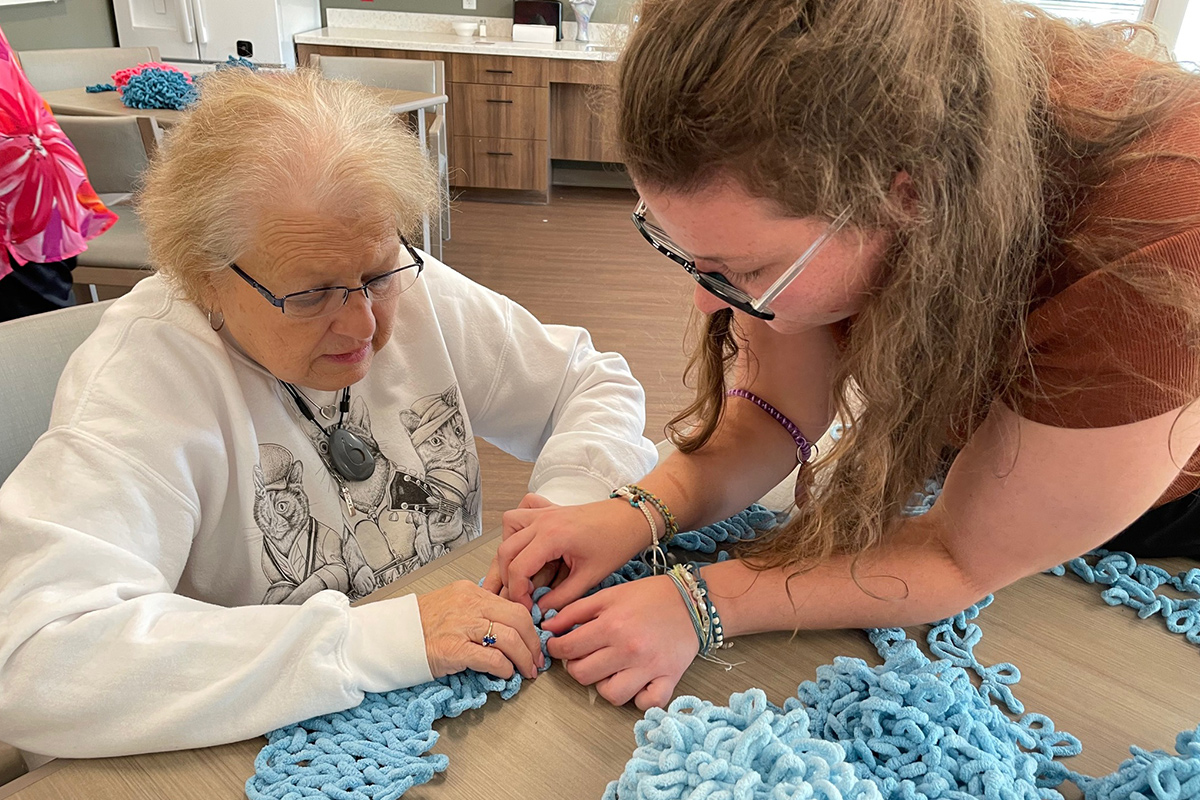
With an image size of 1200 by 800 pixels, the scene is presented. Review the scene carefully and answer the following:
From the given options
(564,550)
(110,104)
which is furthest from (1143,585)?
(110,104)

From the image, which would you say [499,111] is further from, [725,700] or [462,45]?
[725,700]

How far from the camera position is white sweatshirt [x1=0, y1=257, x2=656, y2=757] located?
73 cm

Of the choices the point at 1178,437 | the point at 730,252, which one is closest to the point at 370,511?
the point at 730,252

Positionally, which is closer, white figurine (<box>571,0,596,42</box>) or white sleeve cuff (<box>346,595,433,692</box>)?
white sleeve cuff (<box>346,595,433,692</box>)

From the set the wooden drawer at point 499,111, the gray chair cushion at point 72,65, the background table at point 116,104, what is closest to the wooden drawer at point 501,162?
the wooden drawer at point 499,111

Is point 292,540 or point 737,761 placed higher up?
point 737,761

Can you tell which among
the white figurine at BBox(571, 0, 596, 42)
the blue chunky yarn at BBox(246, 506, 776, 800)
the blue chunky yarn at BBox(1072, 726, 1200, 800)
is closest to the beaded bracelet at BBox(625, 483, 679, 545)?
the blue chunky yarn at BBox(246, 506, 776, 800)

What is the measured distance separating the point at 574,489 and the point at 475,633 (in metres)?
0.35

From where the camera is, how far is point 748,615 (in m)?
0.86

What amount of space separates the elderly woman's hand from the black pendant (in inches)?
11.7

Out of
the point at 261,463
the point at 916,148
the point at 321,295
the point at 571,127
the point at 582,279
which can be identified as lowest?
the point at 582,279

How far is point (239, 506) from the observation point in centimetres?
101

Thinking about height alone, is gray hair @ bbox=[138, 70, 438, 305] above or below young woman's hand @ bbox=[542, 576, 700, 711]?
above

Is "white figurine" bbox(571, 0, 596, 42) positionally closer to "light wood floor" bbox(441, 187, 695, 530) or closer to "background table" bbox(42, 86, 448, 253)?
"light wood floor" bbox(441, 187, 695, 530)
